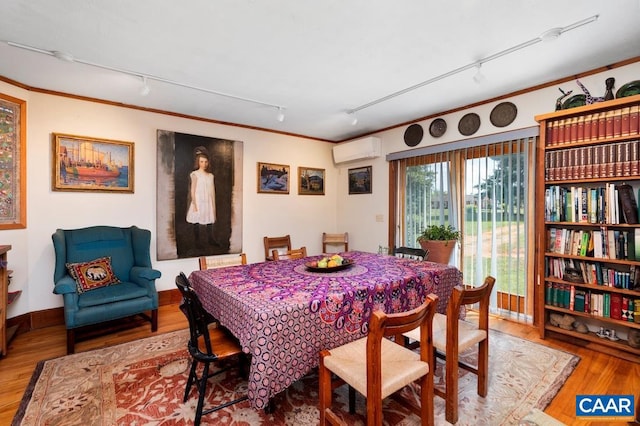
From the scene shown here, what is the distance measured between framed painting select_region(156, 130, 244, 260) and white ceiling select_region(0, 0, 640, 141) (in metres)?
0.72

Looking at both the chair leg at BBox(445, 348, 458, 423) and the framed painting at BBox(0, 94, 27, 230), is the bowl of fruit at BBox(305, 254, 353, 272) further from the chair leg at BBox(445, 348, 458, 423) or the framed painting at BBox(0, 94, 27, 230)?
the framed painting at BBox(0, 94, 27, 230)

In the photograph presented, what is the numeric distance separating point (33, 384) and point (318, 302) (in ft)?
7.37

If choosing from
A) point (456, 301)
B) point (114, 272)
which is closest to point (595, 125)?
point (456, 301)

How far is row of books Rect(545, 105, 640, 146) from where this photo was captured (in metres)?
2.46

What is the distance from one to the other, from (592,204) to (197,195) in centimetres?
438

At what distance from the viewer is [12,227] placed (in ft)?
9.87

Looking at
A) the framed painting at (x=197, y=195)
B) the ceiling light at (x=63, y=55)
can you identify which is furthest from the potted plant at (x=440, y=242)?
the ceiling light at (x=63, y=55)

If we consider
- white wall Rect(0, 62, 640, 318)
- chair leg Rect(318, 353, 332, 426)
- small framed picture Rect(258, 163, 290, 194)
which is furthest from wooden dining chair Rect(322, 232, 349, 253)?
chair leg Rect(318, 353, 332, 426)

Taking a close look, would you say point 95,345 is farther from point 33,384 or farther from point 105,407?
point 105,407

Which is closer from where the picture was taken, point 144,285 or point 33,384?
point 33,384

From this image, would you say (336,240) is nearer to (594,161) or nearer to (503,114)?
(503,114)

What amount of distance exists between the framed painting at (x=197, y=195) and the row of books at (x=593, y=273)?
388cm

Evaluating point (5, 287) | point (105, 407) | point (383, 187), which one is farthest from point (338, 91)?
point (5, 287)

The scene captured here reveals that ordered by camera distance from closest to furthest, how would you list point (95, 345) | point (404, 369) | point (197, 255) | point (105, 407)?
1. point (404, 369)
2. point (105, 407)
3. point (95, 345)
4. point (197, 255)
